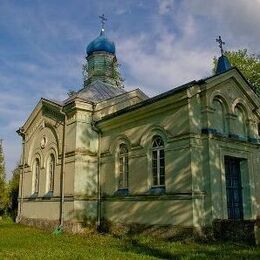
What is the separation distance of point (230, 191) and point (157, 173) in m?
2.63

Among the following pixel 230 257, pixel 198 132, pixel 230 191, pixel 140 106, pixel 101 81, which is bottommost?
pixel 230 257

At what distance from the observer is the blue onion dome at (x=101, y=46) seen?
→ 21.5 m

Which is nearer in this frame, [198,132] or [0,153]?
[198,132]

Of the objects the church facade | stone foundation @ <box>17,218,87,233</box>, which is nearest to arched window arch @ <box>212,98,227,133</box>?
the church facade

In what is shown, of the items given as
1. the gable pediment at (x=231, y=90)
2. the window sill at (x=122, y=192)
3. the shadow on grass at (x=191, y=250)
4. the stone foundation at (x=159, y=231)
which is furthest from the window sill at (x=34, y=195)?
the gable pediment at (x=231, y=90)

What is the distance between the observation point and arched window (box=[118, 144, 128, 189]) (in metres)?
14.5

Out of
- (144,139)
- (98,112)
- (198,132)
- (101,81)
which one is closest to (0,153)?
(101,81)

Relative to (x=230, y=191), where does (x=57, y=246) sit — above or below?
below

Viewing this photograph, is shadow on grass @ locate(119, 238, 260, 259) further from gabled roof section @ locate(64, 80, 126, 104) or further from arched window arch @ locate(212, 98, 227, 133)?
gabled roof section @ locate(64, 80, 126, 104)

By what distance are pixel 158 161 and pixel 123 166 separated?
7.33 ft

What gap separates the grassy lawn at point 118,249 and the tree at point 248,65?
1867cm

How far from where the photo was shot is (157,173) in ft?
42.2

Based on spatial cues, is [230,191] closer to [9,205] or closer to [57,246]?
[57,246]

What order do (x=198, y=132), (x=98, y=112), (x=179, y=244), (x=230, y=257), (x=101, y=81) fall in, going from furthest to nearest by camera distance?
1. (x=101, y=81)
2. (x=98, y=112)
3. (x=198, y=132)
4. (x=179, y=244)
5. (x=230, y=257)
